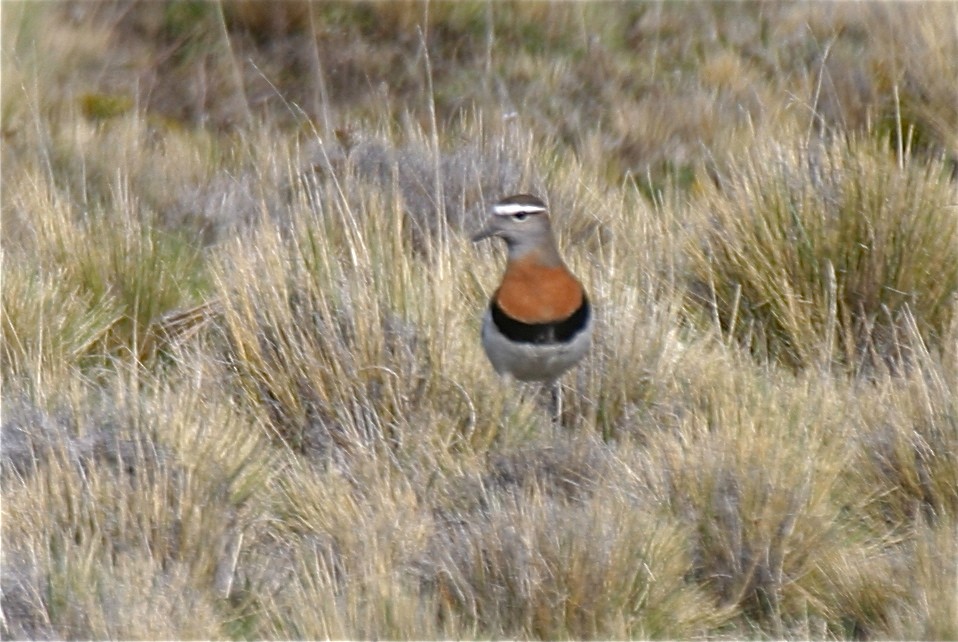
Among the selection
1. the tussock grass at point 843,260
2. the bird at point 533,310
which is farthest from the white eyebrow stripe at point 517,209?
the tussock grass at point 843,260

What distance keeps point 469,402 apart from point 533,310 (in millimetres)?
443

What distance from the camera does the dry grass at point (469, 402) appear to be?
4.03m

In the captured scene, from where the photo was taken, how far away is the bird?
16.9 ft

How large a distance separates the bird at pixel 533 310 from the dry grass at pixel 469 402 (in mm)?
164

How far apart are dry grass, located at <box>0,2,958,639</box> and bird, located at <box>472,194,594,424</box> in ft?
0.54

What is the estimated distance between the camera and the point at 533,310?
524 cm

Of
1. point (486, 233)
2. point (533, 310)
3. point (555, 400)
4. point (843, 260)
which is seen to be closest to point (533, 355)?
point (533, 310)

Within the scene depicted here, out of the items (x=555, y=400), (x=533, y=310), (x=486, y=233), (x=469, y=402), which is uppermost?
(x=486, y=233)

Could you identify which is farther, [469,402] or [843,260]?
[843,260]

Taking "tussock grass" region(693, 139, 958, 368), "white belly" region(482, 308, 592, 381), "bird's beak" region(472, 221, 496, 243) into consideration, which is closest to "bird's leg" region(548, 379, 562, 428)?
"white belly" region(482, 308, 592, 381)

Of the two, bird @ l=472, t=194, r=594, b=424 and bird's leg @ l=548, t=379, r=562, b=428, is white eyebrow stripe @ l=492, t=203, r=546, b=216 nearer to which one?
bird @ l=472, t=194, r=594, b=424

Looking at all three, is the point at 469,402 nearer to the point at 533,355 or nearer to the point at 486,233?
the point at 533,355

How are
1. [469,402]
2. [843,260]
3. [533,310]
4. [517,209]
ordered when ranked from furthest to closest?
[843,260]
[517,209]
[533,310]
[469,402]

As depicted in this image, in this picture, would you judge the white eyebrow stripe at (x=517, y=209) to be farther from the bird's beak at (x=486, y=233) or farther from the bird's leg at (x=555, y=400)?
the bird's leg at (x=555, y=400)
